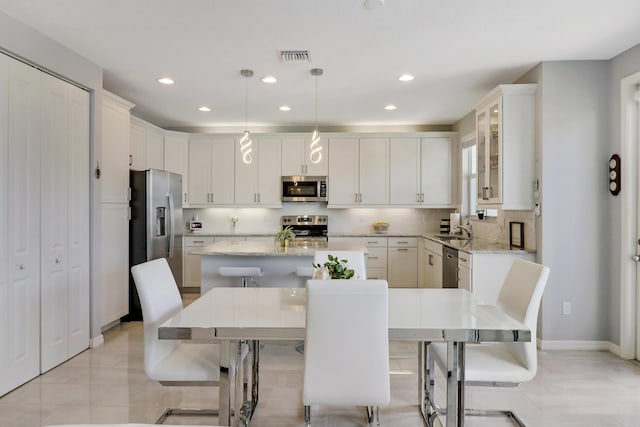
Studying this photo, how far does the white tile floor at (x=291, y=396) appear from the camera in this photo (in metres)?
2.42

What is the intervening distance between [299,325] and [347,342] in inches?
9.4

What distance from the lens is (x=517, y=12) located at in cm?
268

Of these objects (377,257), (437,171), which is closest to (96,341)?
(377,257)

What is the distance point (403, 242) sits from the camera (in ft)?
20.0

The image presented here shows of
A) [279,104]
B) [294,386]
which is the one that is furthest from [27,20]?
[294,386]

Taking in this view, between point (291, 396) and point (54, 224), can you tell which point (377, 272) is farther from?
point (54, 224)

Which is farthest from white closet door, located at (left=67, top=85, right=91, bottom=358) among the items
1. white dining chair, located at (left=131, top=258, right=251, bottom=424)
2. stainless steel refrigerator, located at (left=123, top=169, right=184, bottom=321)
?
white dining chair, located at (left=131, top=258, right=251, bottom=424)

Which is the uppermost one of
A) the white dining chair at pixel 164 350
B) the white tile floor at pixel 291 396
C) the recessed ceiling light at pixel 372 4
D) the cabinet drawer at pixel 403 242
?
the recessed ceiling light at pixel 372 4

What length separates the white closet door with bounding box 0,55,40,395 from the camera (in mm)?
2684

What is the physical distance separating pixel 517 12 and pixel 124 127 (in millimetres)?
3757

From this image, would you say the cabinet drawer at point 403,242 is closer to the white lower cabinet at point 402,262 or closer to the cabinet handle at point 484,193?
the white lower cabinet at point 402,262

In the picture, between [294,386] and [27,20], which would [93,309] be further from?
[27,20]

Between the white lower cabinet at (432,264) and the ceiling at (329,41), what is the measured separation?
1.92 m

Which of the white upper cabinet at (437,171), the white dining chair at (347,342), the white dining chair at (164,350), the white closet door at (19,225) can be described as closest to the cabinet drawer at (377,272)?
the white upper cabinet at (437,171)
